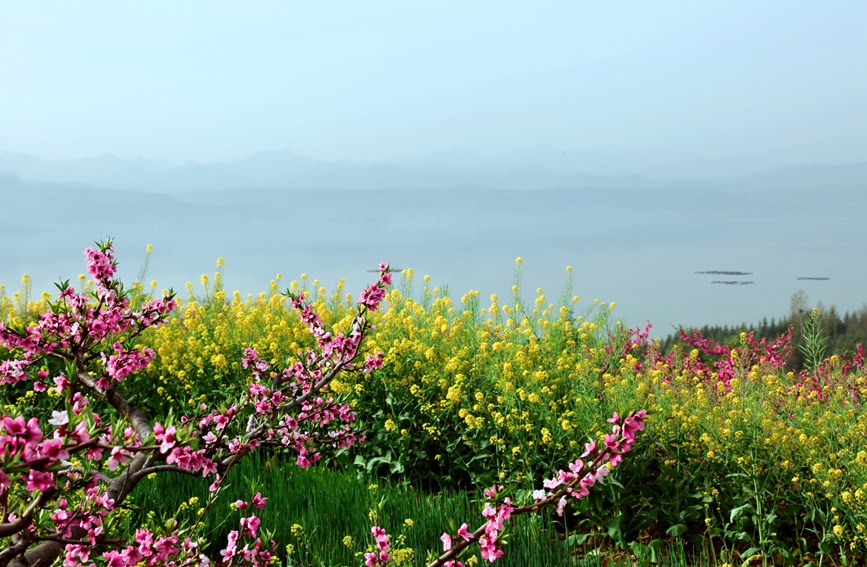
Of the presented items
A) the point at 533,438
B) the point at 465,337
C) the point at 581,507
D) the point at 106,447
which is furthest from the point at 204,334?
the point at 106,447

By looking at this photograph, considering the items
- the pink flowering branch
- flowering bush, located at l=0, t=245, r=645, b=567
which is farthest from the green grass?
the pink flowering branch

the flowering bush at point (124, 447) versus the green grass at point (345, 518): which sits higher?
the flowering bush at point (124, 447)

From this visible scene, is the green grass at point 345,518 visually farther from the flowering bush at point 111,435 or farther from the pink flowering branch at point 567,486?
the pink flowering branch at point 567,486

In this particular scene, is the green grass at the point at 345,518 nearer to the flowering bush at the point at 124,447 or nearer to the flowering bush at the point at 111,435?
the flowering bush at the point at 124,447

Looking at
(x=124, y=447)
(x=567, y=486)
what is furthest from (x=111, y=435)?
(x=567, y=486)

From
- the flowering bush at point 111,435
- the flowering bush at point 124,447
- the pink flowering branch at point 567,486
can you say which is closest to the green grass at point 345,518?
the flowering bush at point 124,447

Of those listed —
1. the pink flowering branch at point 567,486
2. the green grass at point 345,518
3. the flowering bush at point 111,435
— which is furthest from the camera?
the green grass at point 345,518

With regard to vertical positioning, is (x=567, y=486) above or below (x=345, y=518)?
above

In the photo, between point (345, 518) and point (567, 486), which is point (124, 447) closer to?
point (567, 486)

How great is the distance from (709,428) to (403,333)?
3.47m

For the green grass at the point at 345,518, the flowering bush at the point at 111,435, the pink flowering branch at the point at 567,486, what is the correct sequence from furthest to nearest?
the green grass at the point at 345,518
the pink flowering branch at the point at 567,486
the flowering bush at the point at 111,435

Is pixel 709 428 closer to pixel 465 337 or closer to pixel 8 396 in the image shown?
pixel 465 337

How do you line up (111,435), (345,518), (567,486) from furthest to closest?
(345,518)
(567,486)
(111,435)

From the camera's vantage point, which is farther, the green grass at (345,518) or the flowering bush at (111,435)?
the green grass at (345,518)
